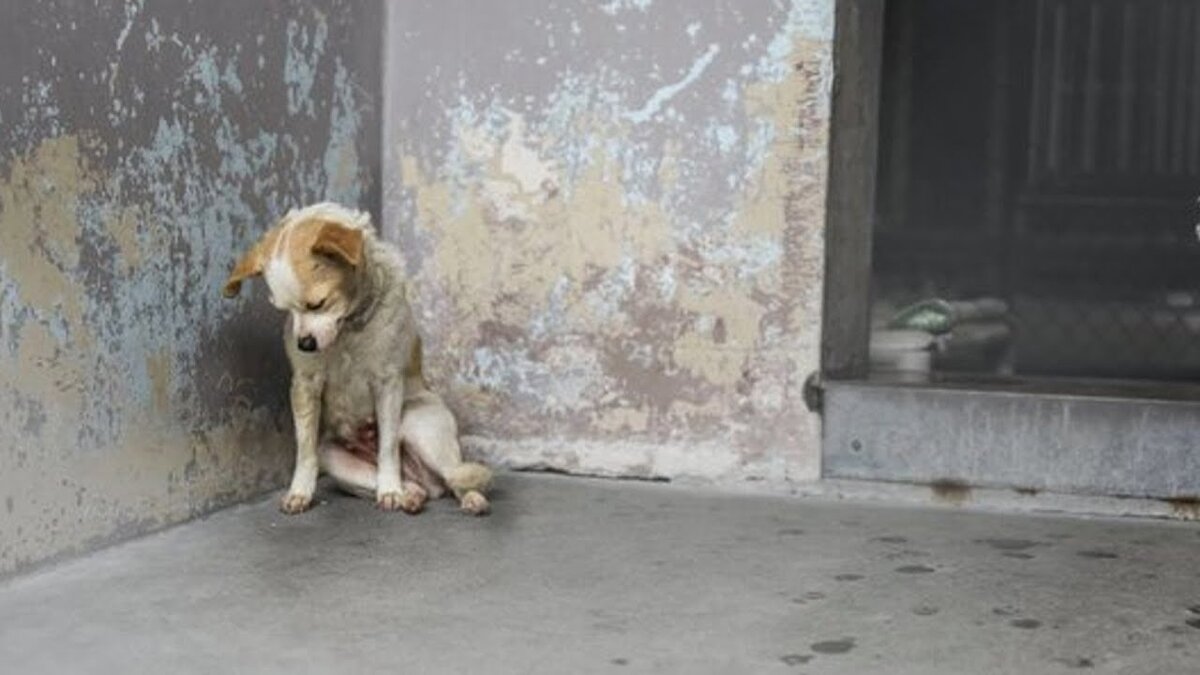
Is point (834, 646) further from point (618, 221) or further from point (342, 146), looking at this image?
point (342, 146)

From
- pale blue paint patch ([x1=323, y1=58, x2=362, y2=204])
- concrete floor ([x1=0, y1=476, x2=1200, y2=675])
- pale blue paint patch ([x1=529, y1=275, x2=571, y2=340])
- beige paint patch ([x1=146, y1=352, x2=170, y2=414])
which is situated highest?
pale blue paint patch ([x1=323, y1=58, x2=362, y2=204])

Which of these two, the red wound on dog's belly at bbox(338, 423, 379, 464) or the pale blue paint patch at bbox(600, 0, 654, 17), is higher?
the pale blue paint patch at bbox(600, 0, 654, 17)

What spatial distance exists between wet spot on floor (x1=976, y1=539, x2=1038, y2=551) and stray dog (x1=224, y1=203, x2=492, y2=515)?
1502mm

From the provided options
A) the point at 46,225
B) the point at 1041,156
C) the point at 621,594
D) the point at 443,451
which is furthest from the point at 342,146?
the point at 1041,156

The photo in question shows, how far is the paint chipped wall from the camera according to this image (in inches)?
220

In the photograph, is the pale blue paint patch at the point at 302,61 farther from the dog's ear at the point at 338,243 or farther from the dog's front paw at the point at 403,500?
the dog's front paw at the point at 403,500

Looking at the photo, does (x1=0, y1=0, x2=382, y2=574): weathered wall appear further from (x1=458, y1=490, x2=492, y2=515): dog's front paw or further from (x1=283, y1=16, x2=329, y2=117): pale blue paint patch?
(x1=458, y1=490, x2=492, y2=515): dog's front paw

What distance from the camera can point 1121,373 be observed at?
6.75 meters

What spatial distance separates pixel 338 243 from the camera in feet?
15.4

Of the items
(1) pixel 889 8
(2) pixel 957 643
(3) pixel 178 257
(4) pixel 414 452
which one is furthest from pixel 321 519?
(1) pixel 889 8

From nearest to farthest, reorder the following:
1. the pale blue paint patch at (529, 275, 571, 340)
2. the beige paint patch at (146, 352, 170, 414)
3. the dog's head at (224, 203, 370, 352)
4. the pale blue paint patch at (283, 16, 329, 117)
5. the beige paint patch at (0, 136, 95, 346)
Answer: the beige paint patch at (0, 136, 95, 346) → the dog's head at (224, 203, 370, 352) → the beige paint patch at (146, 352, 170, 414) → the pale blue paint patch at (283, 16, 329, 117) → the pale blue paint patch at (529, 275, 571, 340)

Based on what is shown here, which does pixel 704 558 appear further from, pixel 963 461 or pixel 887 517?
pixel 963 461

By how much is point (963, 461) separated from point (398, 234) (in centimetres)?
208

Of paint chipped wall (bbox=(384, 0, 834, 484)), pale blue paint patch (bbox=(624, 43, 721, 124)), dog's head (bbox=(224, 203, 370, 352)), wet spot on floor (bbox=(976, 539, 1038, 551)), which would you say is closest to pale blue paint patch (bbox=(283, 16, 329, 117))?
paint chipped wall (bbox=(384, 0, 834, 484))
